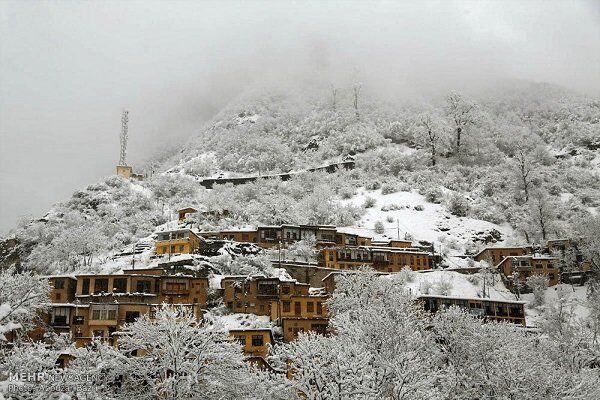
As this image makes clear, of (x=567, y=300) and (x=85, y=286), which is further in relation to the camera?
(x=567, y=300)

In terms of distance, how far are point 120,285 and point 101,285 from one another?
2.07m

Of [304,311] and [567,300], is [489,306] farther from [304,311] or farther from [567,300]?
[304,311]

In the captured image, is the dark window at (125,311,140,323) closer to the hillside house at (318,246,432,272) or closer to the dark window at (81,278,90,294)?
the dark window at (81,278,90,294)

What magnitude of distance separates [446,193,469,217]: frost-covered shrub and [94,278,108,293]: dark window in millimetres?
66880

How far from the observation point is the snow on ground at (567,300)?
70.9 m

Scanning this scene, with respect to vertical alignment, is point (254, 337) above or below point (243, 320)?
below

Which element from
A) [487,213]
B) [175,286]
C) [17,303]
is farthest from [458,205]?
[17,303]

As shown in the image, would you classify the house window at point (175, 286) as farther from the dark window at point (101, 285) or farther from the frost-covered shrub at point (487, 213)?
the frost-covered shrub at point (487, 213)

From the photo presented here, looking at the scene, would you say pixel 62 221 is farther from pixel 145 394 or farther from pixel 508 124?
pixel 508 124

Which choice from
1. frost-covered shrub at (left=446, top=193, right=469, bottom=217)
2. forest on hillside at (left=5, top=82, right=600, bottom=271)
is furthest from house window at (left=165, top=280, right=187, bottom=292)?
frost-covered shrub at (left=446, top=193, right=469, bottom=217)

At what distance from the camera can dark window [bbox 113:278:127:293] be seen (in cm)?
6656

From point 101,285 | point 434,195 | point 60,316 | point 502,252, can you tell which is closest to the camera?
point 60,316

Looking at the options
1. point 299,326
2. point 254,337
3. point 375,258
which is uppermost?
point 375,258

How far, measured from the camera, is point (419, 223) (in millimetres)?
106750
